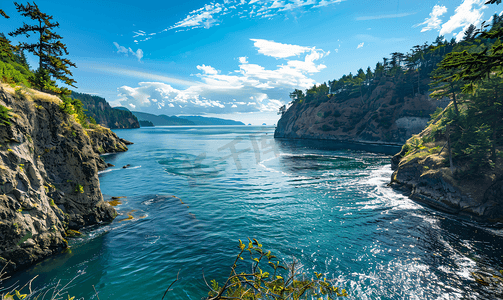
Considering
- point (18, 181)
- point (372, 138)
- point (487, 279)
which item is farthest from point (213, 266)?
point (372, 138)

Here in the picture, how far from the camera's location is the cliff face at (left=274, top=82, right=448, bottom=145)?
3066 inches

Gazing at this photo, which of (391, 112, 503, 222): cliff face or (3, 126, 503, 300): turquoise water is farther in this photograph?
(391, 112, 503, 222): cliff face

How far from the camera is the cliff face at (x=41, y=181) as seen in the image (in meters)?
10.4

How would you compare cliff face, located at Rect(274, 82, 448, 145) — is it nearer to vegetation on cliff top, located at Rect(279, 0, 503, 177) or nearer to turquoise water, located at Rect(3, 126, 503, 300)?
vegetation on cliff top, located at Rect(279, 0, 503, 177)

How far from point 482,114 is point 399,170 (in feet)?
32.9

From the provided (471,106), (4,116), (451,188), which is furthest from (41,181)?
(471,106)

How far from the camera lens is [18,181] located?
432 inches

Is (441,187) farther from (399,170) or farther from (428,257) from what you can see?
(428,257)

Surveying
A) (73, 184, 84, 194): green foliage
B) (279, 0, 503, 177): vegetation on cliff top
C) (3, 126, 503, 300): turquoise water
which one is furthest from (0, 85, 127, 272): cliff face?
(279, 0, 503, 177): vegetation on cliff top

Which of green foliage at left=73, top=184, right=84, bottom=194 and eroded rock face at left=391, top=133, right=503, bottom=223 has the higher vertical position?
green foliage at left=73, top=184, right=84, bottom=194

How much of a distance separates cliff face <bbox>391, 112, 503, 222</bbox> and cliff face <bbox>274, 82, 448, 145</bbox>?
6254 centimetres

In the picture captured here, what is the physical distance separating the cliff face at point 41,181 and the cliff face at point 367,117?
94.1 meters

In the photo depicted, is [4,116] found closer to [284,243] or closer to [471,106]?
[284,243]

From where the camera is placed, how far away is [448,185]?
20.2 meters
